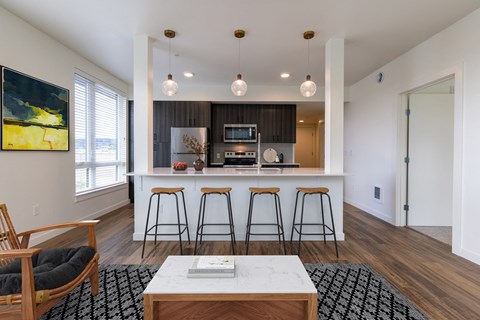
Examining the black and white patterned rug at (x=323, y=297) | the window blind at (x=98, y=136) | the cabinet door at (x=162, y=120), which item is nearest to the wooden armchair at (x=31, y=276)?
the black and white patterned rug at (x=323, y=297)

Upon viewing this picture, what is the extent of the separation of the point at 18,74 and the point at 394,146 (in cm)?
526

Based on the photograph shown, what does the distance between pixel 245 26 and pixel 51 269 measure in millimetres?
2973

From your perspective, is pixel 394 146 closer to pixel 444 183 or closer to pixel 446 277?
pixel 444 183

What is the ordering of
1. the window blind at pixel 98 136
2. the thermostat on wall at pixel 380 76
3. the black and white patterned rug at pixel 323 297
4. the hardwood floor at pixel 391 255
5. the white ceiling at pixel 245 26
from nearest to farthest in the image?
the black and white patterned rug at pixel 323 297 → the hardwood floor at pixel 391 255 → the white ceiling at pixel 245 26 → the window blind at pixel 98 136 → the thermostat on wall at pixel 380 76

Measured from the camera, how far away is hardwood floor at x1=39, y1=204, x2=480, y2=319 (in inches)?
78.4

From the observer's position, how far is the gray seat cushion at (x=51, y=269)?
4.73 ft

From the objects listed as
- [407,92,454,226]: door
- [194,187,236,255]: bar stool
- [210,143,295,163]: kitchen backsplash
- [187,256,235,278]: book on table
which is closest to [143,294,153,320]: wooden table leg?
[187,256,235,278]: book on table

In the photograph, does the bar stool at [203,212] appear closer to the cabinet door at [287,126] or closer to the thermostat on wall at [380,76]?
the cabinet door at [287,126]

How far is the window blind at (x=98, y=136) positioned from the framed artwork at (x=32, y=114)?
1.53 feet

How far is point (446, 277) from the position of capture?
233 cm

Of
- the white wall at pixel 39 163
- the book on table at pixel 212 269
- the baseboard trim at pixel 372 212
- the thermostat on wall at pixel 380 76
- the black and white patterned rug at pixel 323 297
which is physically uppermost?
the thermostat on wall at pixel 380 76

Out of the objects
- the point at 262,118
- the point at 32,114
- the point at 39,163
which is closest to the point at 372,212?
the point at 262,118

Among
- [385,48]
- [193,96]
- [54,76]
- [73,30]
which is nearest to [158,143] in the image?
[193,96]

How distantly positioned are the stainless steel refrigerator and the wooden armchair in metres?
3.47
